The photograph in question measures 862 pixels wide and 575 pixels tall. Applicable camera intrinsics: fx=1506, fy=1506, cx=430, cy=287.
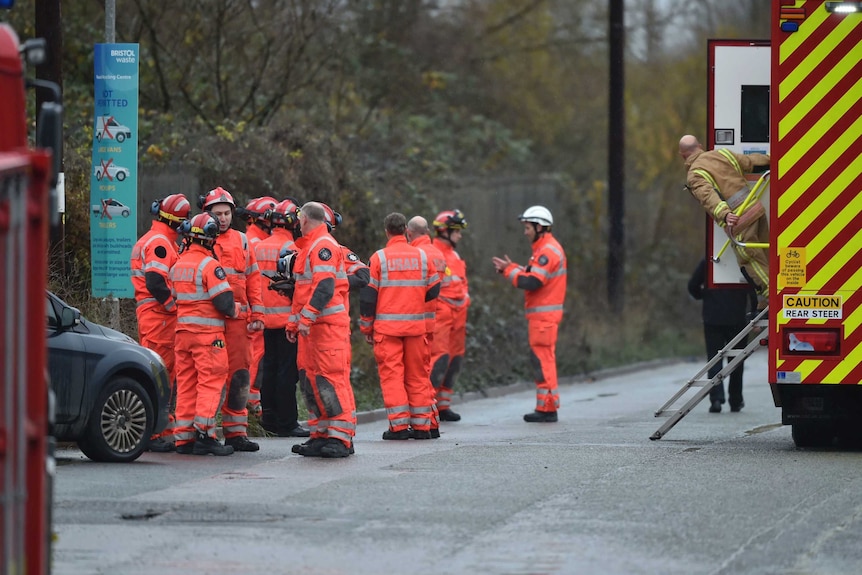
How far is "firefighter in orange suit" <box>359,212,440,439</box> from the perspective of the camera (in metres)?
13.4

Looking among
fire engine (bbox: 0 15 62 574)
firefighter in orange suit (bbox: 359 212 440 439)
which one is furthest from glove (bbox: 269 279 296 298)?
fire engine (bbox: 0 15 62 574)

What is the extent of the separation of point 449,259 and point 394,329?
8.88 feet

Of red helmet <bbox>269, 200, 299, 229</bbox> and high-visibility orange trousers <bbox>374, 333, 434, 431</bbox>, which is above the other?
red helmet <bbox>269, 200, 299, 229</bbox>

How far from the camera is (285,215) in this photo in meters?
13.7

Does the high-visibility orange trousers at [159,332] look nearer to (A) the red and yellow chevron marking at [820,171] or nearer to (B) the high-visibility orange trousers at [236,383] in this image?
(B) the high-visibility orange trousers at [236,383]

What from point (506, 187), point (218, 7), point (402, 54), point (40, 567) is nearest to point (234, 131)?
point (218, 7)

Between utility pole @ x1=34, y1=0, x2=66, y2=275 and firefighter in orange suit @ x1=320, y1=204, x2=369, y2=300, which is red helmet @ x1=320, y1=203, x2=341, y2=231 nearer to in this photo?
firefighter in orange suit @ x1=320, y1=204, x2=369, y2=300

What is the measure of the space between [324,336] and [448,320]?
146 inches

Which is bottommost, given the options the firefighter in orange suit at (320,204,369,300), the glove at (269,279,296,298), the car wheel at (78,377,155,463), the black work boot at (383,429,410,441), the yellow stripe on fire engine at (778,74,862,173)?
the black work boot at (383,429,410,441)

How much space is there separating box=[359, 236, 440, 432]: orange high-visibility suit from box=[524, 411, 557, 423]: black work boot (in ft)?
7.93

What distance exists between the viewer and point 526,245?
1070 inches

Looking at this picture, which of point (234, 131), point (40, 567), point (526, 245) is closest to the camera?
point (40, 567)

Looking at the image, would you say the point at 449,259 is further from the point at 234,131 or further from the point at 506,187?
the point at 506,187

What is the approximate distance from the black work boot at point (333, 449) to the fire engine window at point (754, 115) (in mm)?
4330
